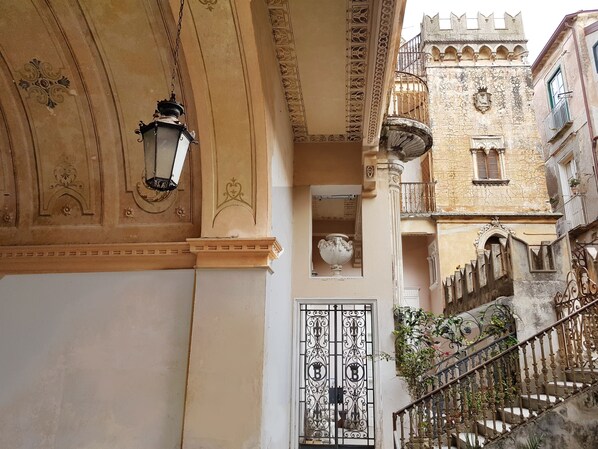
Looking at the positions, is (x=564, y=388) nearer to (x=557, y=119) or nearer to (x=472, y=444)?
(x=472, y=444)

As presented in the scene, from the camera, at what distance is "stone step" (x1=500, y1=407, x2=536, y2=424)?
638 cm

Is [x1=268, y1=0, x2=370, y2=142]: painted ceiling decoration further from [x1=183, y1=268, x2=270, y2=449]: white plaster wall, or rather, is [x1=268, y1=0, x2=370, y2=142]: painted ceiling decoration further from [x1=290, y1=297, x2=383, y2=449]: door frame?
[x1=183, y1=268, x2=270, y2=449]: white plaster wall

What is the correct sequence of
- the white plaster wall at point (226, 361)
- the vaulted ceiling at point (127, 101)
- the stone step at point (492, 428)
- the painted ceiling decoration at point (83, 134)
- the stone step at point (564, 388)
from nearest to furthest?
1. the white plaster wall at point (226, 361)
2. the vaulted ceiling at point (127, 101)
3. the painted ceiling decoration at point (83, 134)
4. the stone step at point (492, 428)
5. the stone step at point (564, 388)

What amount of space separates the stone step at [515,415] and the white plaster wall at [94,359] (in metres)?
4.53

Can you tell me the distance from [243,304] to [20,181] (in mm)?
2720

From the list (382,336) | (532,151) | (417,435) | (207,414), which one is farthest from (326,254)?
(532,151)

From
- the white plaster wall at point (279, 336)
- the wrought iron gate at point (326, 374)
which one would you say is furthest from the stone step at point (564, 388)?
the white plaster wall at point (279, 336)

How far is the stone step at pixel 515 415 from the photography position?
20.9 feet

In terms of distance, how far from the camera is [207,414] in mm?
4105

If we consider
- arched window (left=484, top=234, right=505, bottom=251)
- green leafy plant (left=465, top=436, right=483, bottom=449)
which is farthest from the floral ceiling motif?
arched window (left=484, top=234, right=505, bottom=251)

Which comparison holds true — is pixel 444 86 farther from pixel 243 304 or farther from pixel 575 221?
pixel 243 304

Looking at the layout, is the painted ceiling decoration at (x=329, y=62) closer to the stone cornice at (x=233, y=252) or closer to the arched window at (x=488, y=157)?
the stone cornice at (x=233, y=252)

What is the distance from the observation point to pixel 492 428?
6582 mm

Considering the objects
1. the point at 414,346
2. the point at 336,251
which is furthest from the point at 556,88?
the point at 414,346
